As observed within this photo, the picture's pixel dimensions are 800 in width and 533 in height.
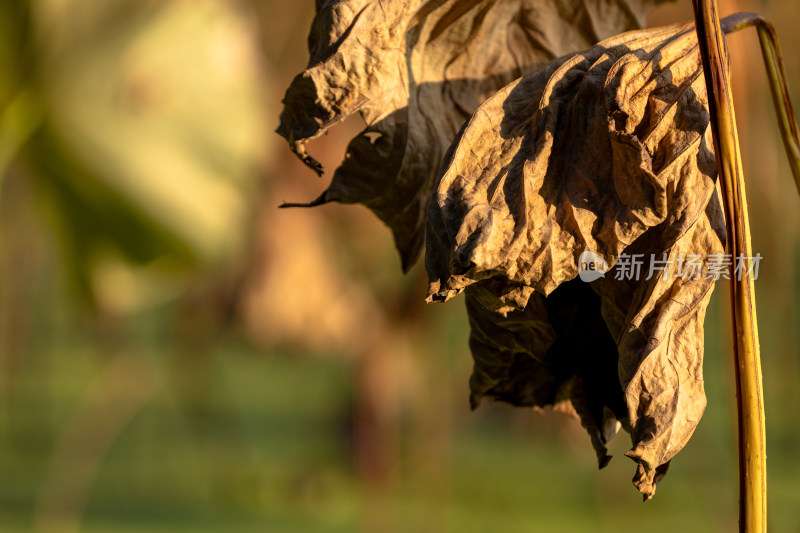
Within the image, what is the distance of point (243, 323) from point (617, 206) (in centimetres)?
159

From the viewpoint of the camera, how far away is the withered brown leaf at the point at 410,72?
0.29m

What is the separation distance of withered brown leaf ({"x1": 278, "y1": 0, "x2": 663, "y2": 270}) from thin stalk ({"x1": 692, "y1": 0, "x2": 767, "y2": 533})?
0.10 meters

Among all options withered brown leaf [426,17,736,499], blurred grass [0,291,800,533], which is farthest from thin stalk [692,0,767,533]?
blurred grass [0,291,800,533]

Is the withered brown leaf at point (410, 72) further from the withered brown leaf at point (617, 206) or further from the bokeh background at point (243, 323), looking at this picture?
the bokeh background at point (243, 323)

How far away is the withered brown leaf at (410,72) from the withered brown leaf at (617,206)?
0.04 metres

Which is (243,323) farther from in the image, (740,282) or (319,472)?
(740,282)

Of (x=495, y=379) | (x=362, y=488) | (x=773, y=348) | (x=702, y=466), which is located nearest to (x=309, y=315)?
(x=362, y=488)

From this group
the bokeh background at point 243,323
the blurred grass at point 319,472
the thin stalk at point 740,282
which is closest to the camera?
the thin stalk at point 740,282

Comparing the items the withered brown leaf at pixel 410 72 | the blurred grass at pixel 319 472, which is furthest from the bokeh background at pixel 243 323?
the withered brown leaf at pixel 410 72

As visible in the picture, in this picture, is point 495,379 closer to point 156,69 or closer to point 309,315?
point 156,69

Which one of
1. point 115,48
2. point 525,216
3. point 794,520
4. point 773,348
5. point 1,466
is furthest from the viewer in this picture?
point 773,348

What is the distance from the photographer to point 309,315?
1793mm

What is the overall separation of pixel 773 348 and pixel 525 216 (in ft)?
9.24

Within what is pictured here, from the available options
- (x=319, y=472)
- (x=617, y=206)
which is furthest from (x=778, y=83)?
(x=319, y=472)
